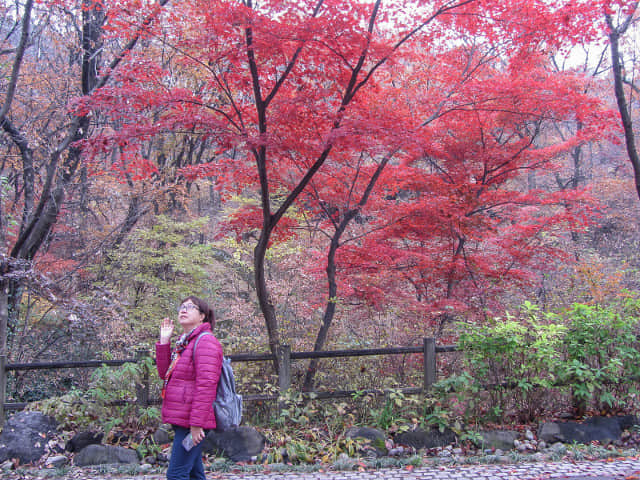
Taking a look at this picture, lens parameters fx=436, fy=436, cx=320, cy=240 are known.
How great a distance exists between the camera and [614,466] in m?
3.96

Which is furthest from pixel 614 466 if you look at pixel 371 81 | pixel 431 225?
pixel 371 81

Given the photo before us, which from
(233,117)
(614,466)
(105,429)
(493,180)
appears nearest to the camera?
(614,466)

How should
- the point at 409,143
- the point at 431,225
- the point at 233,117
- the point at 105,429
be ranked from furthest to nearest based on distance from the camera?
1. the point at 431,225
2. the point at 233,117
3. the point at 409,143
4. the point at 105,429

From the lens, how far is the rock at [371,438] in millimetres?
4488

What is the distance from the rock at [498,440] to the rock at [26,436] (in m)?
4.54

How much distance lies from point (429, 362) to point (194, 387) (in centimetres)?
320

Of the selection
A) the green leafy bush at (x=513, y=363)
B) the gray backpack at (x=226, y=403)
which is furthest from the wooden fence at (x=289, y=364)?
the gray backpack at (x=226, y=403)

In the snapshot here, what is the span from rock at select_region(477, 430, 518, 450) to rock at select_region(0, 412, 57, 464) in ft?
14.9

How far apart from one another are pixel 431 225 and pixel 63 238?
1111cm

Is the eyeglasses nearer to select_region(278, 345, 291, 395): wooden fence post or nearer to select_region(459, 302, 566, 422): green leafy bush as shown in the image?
select_region(278, 345, 291, 395): wooden fence post

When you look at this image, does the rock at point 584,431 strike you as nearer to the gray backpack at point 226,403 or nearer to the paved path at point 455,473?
the paved path at point 455,473

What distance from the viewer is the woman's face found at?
2885 millimetres

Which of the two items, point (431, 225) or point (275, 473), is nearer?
point (275, 473)

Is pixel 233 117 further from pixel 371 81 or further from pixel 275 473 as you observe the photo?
pixel 275 473
